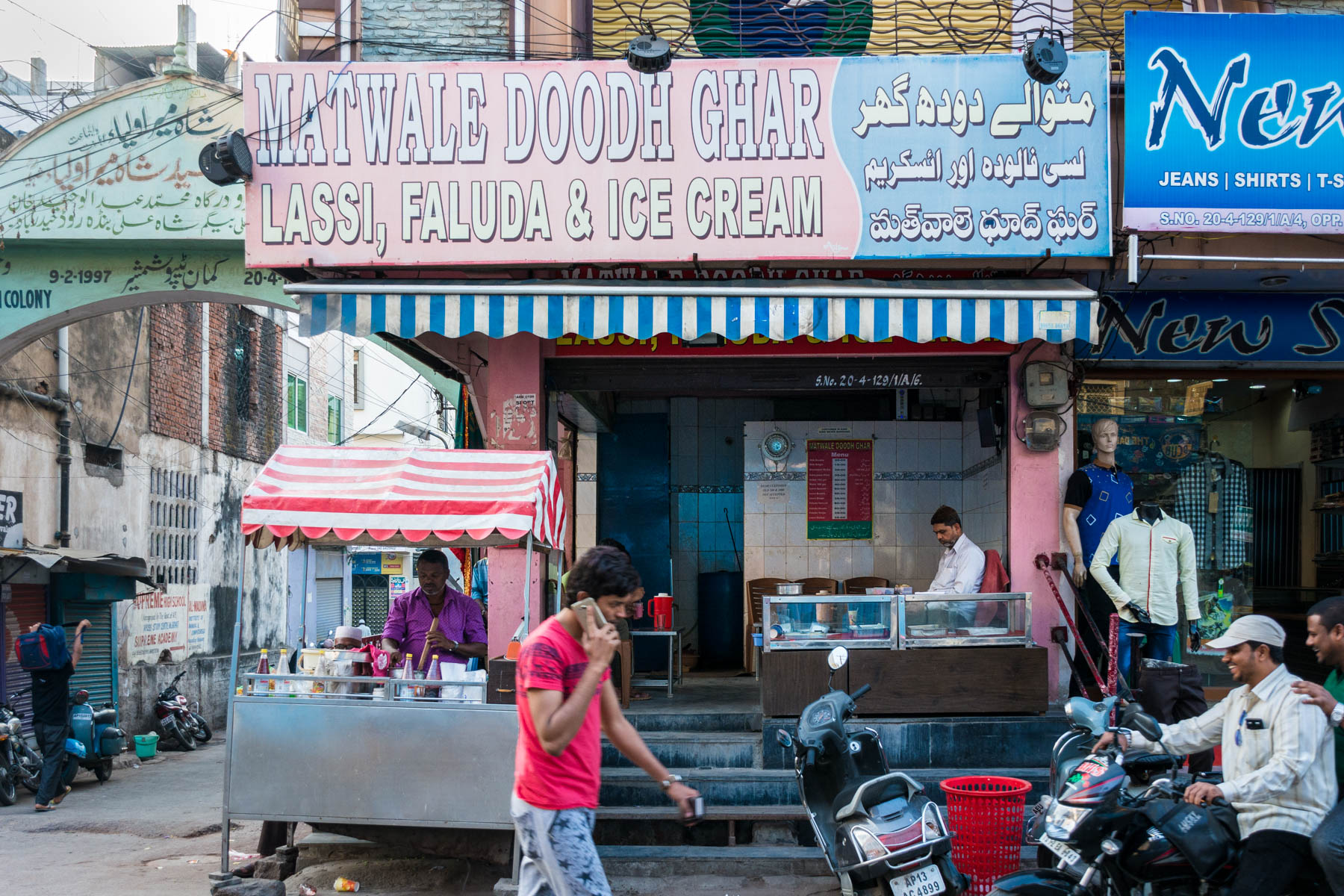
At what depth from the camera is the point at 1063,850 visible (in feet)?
16.3

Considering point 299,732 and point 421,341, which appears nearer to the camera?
point 299,732

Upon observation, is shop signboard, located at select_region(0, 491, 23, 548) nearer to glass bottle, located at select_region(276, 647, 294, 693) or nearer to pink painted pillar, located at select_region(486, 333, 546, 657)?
glass bottle, located at select_region(276, 647, 294, 693)

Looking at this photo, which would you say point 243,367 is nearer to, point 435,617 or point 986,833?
point 435,617

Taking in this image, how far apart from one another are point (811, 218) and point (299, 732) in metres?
4.76

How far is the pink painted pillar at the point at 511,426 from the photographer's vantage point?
8.82m

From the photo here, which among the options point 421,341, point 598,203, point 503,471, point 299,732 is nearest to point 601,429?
point 421,341

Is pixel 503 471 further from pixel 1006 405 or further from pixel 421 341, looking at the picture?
pixel 1006 405

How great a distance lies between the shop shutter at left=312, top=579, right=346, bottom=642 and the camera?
1088 inches

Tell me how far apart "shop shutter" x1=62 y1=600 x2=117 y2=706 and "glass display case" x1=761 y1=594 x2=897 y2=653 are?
10261 mm

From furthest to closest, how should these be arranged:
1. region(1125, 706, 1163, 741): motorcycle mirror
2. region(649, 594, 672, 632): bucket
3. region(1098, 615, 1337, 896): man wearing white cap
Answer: region(649, 594, 672, 632): bucket
region(1125, 706, 1163, 741): motorcycle mirror
region(1098, 615, 1337, 896): man wearing white cap

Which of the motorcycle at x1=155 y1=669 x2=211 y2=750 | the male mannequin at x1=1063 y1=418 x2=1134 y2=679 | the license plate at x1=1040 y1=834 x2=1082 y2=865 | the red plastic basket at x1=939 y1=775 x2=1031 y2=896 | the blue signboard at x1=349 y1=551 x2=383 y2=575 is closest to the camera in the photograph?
the license plate at x1=1040 y1=834 x2=1082 y2=865

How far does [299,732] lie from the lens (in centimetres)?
690

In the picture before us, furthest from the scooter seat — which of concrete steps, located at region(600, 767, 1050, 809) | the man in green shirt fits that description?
concrete steps, located at region(600, 767, 1050, 809)

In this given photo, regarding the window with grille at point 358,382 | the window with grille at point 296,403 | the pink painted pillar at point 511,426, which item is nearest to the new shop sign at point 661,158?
the pink painted pillar at point 511,426
